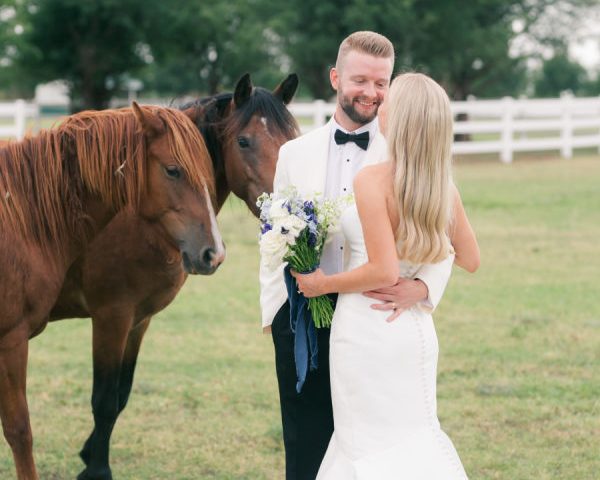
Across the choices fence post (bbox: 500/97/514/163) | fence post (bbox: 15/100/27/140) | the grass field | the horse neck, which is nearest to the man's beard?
the horse neck

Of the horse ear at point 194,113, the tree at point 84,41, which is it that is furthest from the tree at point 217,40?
the horse ear at point 194,113

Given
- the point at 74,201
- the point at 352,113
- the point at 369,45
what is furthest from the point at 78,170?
the point at 369,45

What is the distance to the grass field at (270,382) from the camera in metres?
5.02

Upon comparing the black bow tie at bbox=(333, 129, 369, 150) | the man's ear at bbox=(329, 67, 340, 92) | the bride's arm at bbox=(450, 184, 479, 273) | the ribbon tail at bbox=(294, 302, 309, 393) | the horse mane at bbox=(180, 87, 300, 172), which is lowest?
the ribbon tail at bbox=(294, 302, 309, 393)

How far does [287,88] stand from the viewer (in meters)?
5.06

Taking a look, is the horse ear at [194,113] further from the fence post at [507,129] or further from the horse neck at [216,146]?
the fence post at [507,129]

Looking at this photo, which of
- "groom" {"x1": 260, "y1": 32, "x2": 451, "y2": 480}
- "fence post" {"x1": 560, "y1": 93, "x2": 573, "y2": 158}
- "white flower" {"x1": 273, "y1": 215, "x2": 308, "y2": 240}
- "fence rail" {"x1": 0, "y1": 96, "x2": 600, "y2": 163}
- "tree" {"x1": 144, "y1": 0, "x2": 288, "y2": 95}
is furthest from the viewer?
"tree" {"x1": 144, "y1": 0, "x2": 288, "y2": 95}

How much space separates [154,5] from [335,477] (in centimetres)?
2591

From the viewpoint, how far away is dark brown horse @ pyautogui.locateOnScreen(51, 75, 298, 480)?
4.65 metres

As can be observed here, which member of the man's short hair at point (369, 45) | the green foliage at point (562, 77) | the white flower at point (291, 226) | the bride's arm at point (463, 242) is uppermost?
the man's short hair at point (369, 45)

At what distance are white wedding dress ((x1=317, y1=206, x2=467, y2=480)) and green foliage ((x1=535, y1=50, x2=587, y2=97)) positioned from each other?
144 ft

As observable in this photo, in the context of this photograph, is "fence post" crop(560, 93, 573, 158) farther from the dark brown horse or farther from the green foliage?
the green foliage

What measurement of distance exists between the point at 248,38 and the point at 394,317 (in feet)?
84.5

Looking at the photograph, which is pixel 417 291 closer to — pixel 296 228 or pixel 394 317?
pixel 394 317
